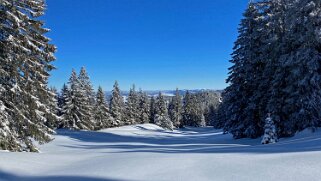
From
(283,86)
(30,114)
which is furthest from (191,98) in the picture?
(30,114)

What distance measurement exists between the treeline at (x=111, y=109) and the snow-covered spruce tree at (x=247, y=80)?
48.7ft

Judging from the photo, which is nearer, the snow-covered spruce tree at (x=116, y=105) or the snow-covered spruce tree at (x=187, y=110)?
the snow-covered spruce tree at (x=116, y=105)

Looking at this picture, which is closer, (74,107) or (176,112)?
(74,107)

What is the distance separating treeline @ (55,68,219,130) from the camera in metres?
46.7

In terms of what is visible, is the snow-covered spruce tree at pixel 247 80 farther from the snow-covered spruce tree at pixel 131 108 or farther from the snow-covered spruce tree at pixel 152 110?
the snow-covered spruce tree at pixel 152 110

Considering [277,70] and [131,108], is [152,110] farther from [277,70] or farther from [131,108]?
[277,70]

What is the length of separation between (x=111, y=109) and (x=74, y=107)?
1889 centimetres

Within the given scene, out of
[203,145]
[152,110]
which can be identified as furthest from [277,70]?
[152,110]

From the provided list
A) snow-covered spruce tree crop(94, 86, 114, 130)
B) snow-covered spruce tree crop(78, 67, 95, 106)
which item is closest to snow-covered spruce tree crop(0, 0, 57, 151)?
snow-covered spruce tree crop(78, 67, 95, 106)

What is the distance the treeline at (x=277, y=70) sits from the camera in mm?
19672

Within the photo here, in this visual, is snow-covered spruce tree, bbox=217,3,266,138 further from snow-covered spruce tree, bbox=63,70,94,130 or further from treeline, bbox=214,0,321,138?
snow-covered spruce tree, bbox=63,70,94,130

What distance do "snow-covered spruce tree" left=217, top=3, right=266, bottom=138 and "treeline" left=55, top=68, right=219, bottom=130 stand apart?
1485 cm

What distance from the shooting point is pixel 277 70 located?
A: 22.4m

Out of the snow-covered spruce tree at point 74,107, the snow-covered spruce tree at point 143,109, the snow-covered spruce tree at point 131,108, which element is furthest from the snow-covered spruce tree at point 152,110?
the snow-covered spruce tree at point 74,107
